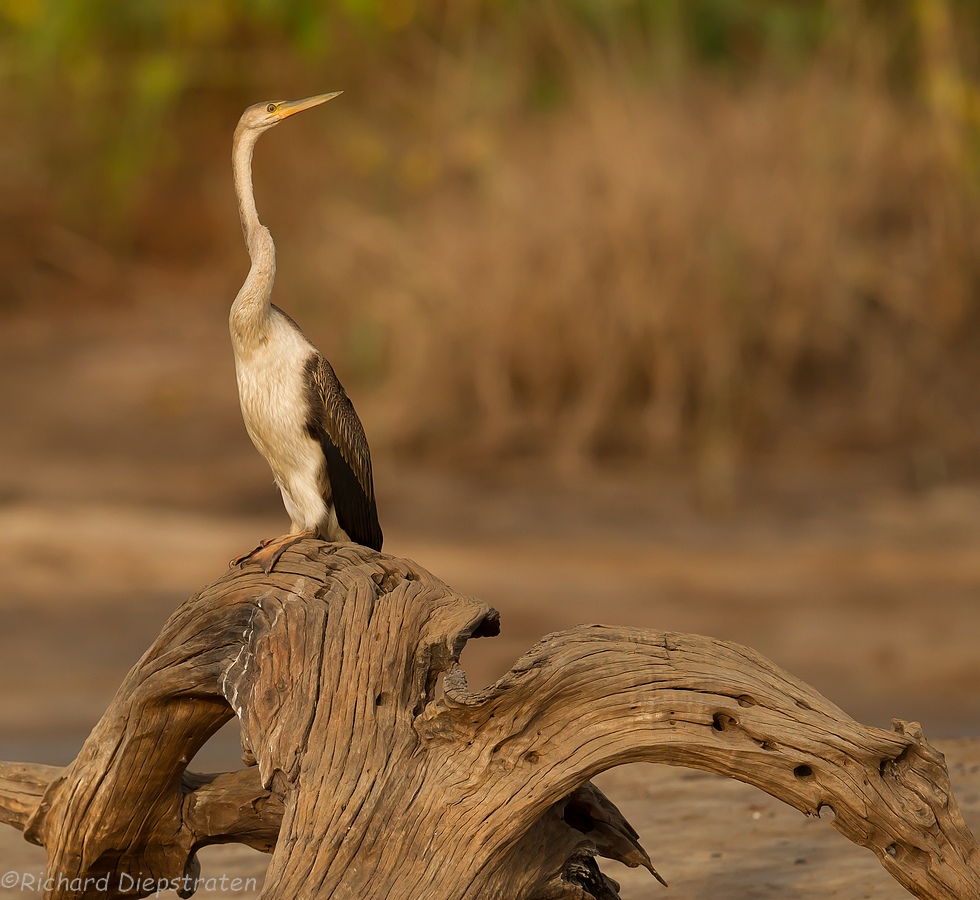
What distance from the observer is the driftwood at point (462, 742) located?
2916 millimetres

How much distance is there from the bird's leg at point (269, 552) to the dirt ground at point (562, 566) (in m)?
1.39

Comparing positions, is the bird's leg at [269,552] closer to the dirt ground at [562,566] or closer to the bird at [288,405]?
the bird at [288,405]

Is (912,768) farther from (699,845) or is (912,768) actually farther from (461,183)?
(461,183)

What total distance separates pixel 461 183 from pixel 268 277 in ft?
24.3

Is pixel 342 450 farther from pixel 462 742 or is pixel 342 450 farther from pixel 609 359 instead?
pixel 609 359

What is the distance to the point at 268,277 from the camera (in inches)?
136

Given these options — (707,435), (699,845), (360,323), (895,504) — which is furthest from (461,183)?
(699,845)

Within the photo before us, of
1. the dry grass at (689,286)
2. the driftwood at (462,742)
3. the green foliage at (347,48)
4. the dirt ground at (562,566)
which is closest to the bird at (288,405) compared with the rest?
the driftwood at (462,742)

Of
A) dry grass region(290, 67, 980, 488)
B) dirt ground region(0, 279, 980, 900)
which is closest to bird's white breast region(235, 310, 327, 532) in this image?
dirt ground region(0, 279, 980, 900)

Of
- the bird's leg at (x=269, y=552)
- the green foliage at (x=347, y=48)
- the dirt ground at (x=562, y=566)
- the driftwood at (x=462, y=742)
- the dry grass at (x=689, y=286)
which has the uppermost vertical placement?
the green foliage at (x=347, y=48)

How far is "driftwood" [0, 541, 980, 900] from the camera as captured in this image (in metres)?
2.92

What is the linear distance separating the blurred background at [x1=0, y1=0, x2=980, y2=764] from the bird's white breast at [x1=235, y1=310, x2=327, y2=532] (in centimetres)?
308

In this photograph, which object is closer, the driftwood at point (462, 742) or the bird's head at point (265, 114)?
the driftwood at point (462, 742)

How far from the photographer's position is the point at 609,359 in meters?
9.47
